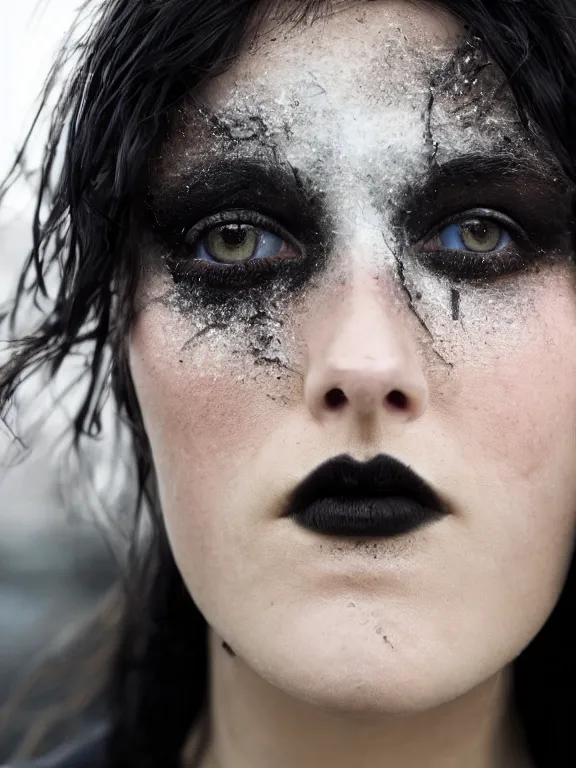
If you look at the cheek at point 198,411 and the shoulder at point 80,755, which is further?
the shoulder at point 80,755

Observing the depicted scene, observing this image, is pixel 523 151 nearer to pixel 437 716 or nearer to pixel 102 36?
pixel 102 36

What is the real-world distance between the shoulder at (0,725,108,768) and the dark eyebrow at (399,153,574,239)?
115 centimetres

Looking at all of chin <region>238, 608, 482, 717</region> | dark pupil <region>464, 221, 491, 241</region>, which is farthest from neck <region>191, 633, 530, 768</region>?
dark pupil <region>464, 221, 491, 241</region>

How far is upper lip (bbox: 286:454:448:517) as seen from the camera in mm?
1271

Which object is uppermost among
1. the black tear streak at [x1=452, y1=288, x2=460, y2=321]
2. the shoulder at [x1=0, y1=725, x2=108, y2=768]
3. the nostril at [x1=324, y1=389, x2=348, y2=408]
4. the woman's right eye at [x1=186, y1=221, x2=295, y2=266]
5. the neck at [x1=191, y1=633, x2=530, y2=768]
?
the woman's right eye at [x1=186, y1=221, x2=295, y2=266]

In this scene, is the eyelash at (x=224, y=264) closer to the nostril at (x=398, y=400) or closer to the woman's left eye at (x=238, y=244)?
the woman's left eye at (x=238, y=244)

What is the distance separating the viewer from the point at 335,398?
128 centimetres

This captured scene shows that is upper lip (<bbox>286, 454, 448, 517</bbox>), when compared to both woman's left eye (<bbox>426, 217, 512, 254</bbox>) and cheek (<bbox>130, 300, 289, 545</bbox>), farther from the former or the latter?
woman's left eye (<bbox>426, 217, 512, 254</bbox>)

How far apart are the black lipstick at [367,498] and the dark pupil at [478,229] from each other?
1.18 feet

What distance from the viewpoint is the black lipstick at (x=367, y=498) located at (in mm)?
1274

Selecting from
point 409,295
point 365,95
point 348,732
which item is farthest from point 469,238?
point 348,732

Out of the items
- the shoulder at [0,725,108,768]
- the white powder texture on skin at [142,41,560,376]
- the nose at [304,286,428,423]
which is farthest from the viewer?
the shoulder at [0,725,108,768]

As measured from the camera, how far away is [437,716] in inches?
57.2

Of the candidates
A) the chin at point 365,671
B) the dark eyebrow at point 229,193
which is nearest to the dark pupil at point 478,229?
the dark eyebrow at point 229,193
